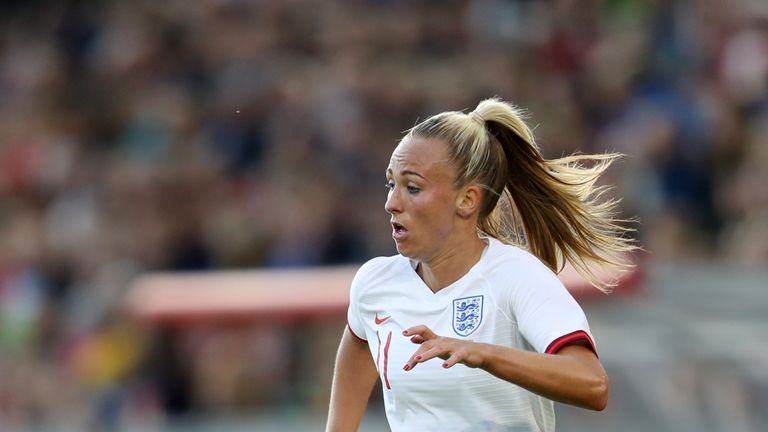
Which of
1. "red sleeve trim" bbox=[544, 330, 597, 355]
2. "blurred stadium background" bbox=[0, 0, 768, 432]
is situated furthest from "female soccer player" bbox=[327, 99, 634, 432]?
"blurred stadium background" bbox=[0, 0, 768, 432]

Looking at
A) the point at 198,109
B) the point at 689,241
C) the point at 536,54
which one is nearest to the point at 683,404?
the point at 689,241

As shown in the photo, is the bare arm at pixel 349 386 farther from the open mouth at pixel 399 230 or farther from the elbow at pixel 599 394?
the elbow at pixel 599 394

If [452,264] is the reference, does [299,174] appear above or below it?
below

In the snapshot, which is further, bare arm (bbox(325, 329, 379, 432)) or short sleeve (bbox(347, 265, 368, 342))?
bare arm (bbox(325, 329, 379, 432))

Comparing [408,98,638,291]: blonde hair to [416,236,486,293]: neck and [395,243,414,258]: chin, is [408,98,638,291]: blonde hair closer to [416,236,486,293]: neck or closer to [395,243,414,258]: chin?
Answer: [416,236,486,293]: neck

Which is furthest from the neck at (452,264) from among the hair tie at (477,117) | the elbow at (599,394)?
the elbow at (599,394)

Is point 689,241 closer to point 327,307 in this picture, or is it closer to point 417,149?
point 327,307

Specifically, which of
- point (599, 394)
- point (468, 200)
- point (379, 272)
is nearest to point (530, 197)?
point (468, 200)

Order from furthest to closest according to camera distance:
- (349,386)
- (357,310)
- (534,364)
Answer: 1. (349,386)
2. (357,310)
3. (534,364)

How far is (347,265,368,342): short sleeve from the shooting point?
166 inches

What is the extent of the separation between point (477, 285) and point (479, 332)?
154 millimetres

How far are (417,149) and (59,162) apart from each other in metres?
9.04

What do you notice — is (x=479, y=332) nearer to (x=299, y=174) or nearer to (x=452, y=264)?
(x=452, y=264)

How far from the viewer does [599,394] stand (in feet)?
11.7
